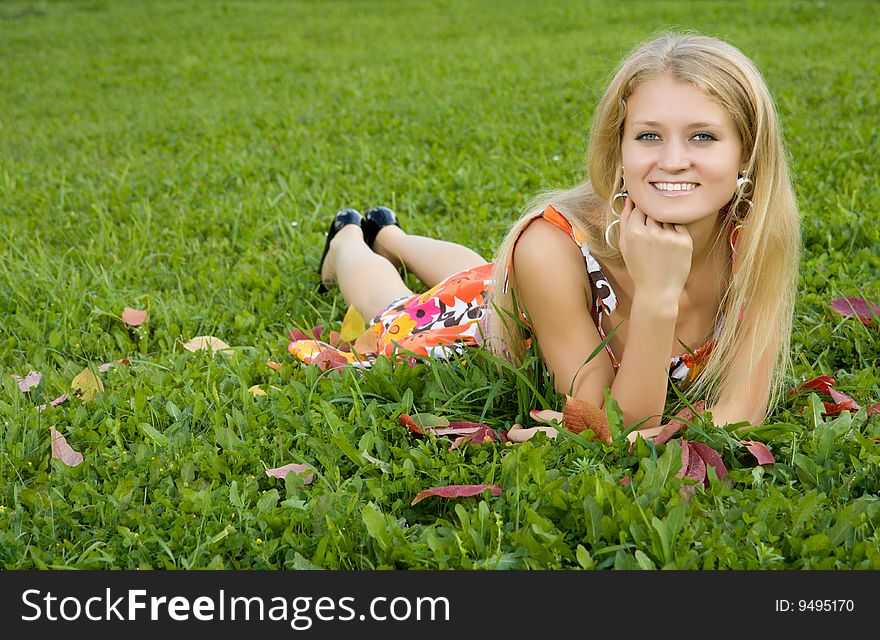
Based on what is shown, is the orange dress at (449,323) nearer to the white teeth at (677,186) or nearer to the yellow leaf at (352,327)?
the yellow leaf at (352,327)

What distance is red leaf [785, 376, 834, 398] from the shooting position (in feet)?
9.62

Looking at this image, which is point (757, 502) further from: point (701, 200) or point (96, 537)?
point (96, 537)

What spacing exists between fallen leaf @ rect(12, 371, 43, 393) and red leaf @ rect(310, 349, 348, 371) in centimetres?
93

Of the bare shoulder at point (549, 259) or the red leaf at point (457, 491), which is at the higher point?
the bare shoulder at point (549, 259)

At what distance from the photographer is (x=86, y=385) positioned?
3.12 m

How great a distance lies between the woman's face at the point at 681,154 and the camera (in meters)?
2.50

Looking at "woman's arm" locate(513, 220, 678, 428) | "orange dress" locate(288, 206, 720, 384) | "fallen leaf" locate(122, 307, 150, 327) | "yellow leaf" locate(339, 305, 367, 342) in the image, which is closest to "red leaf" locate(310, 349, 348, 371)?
"orange dress" locate(288, 206, 720, 384)

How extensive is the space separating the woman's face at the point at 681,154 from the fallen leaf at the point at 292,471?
1134 millimetres

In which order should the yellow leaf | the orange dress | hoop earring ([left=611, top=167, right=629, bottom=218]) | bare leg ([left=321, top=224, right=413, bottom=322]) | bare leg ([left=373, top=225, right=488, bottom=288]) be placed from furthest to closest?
bare leg ([left=373, top=225, right=488, bottom=288])
bare leg ([left=321, top=224, right=413, bottom=322])
the yellow leaf
the orange dress
hoop earring ([left=611, top=167, right=629, bottom=218])

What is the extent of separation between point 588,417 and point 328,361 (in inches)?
39.1

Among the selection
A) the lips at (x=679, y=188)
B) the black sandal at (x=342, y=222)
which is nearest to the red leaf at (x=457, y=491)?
the lips at (x=679, y=188)

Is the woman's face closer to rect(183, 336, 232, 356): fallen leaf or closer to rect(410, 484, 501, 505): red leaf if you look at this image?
rect(410, 484, 501, 505): red leaf

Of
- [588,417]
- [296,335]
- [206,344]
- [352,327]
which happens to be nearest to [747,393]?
[588,417]

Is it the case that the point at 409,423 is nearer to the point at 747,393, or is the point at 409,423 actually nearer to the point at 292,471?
the point at 292,471
